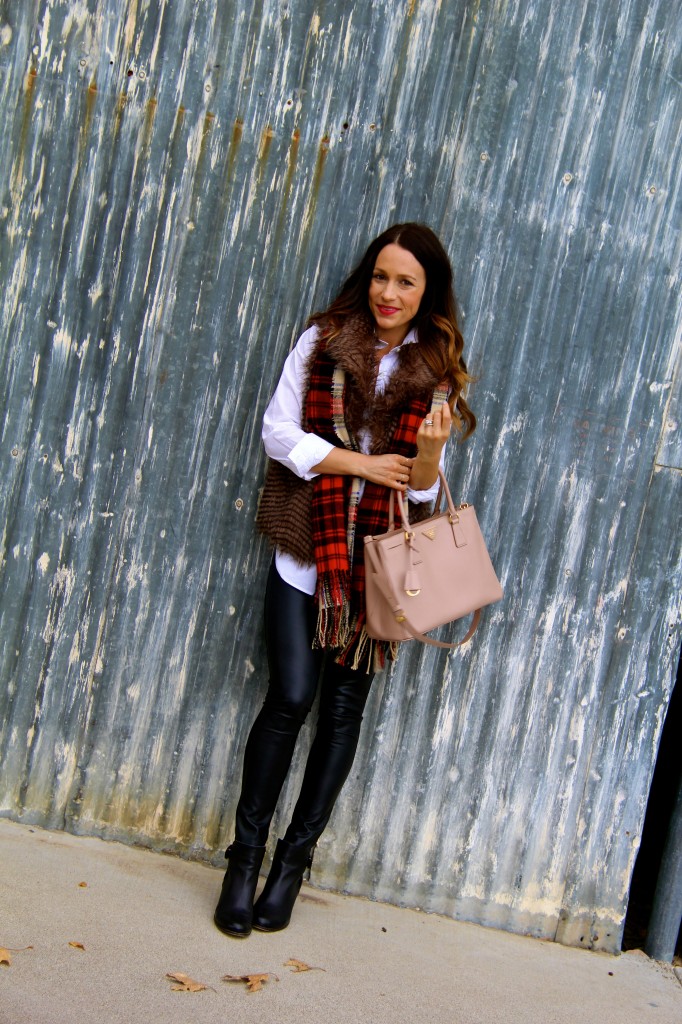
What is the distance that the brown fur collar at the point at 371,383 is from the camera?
2.79 metres

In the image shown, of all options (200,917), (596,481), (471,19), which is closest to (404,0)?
(471,19)

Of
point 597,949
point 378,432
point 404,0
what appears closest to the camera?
point 378,432

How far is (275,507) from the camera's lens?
2961mm

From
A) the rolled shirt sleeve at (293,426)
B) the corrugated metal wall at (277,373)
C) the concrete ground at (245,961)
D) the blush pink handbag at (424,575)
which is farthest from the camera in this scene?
the corrugated metal wall at (277,373)

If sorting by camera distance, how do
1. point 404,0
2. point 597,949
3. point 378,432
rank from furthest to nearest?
point 597,949, point 404,0, point 378,432

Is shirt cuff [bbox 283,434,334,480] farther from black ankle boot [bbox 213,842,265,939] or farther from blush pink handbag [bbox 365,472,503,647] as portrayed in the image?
black ankle boot [bbox 213,842,265,939]

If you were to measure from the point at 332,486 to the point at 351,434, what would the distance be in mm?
172

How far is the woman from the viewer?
2.80 meters

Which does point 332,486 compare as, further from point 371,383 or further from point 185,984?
point 185,984

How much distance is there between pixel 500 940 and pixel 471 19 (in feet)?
10.2

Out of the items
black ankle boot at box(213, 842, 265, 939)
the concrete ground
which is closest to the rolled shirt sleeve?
black ankle boot at box(213, 842, 265, 939)

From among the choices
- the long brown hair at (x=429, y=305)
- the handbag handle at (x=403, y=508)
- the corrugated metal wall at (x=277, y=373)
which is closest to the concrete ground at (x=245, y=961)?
the corrugated metal wall at (x=277, y=373)

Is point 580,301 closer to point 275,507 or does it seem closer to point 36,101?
point 275,507

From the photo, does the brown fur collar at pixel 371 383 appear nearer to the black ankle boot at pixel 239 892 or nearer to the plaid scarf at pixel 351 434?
the plaid scarf at pixel 351 434
